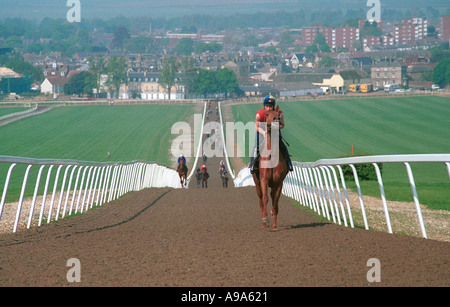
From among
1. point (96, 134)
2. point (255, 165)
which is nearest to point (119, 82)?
point (96, 134)

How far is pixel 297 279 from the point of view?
19.1 ft

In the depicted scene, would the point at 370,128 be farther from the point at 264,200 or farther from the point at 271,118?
the point at 271,118

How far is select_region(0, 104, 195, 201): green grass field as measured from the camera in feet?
Result: 194

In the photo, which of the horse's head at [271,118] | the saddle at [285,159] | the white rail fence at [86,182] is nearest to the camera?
the horse's head at [271,118]

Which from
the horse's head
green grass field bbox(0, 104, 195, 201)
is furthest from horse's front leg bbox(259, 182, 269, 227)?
green grass field bbox(0, 104, 195, 201)

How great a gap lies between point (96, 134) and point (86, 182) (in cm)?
6240

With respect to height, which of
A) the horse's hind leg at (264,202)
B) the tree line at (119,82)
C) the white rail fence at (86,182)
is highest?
the horse's hind leg at (264,202)

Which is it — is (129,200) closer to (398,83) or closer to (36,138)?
(36,138)

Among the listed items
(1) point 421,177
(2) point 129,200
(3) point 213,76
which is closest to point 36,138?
(1) point 421,177

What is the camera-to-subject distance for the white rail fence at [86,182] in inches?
411

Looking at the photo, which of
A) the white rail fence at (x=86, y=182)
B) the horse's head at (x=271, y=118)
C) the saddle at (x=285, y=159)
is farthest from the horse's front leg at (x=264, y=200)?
the white rail fence at (x=86, y=182)

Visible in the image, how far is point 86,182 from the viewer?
1441 centimetres

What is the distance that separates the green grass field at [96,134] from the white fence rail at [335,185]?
79.2ft

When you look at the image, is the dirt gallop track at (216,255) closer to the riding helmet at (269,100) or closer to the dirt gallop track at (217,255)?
the dirt gallop track at (217,255)
